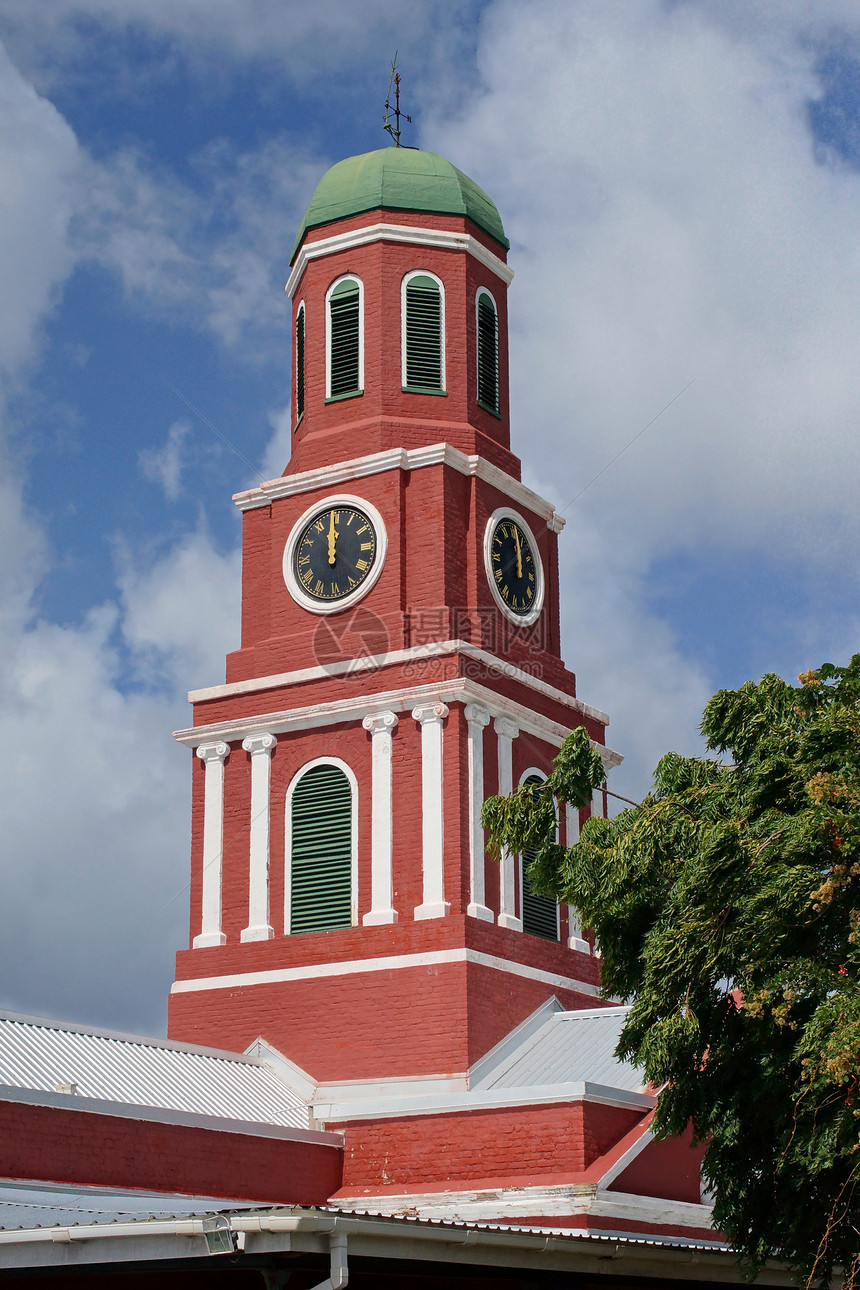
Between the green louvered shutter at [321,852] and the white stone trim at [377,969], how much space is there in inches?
31.6

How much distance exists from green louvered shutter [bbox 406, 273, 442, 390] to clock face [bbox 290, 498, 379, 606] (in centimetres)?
280

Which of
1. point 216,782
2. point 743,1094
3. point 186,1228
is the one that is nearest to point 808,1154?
point 743,1094

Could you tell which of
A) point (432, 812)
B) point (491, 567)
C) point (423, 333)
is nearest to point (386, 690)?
point (432, 812)

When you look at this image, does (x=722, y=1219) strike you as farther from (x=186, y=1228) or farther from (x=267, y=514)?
(x=267, y=514)

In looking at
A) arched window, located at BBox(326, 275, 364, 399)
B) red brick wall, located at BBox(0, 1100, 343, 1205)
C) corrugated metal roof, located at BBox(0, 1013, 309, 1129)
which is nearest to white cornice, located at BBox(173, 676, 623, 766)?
corrugated metal roof, located at BBox(0, 1013, 309, 1129)

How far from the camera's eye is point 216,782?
91.8 feet

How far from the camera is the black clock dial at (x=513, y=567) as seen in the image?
95.1 feet

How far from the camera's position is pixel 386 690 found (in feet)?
88.1

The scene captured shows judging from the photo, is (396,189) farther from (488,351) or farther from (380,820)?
(380,820)

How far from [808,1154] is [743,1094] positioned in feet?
4.02

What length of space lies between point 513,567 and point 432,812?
544 cm

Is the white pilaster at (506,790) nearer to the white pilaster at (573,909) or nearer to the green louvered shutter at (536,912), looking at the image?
the green louvered shutter at (536,912)

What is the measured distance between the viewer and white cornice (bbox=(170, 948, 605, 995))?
81.6 feet

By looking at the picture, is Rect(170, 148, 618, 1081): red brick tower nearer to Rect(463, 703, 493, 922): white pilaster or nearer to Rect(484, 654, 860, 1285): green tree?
Rect(463, 703, 493, 922): white pilaster
